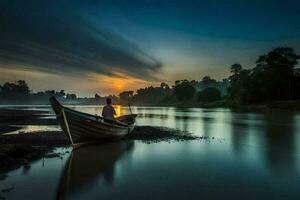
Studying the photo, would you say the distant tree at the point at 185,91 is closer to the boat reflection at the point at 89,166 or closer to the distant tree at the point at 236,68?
the distant tree at the point at 236,68

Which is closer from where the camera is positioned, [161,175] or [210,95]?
[161,175]

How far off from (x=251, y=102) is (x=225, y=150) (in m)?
84.3

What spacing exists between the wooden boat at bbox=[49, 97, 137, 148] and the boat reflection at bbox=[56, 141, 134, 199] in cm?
55

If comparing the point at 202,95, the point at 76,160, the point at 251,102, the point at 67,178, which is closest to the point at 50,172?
the point at 67,178

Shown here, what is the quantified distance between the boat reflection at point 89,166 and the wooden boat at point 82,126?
55 cm

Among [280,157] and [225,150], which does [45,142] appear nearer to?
[225,150]

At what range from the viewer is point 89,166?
11914 millimetres

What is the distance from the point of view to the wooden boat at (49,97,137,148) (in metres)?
15.0

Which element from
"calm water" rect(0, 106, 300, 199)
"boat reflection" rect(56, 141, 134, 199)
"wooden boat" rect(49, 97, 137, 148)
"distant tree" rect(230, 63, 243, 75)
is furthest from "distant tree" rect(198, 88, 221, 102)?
"boat reflection" rect(56, 141, 134, 199)

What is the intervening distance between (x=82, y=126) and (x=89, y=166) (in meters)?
4.26

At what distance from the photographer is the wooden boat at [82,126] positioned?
15.0 metres

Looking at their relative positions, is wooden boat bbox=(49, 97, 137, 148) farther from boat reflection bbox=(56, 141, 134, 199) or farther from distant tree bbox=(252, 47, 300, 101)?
distant tree bbox=(252, 47, 300, 101)

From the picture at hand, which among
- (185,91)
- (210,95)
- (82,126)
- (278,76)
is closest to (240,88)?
(278,76)

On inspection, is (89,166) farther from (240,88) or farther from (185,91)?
(185,91)
